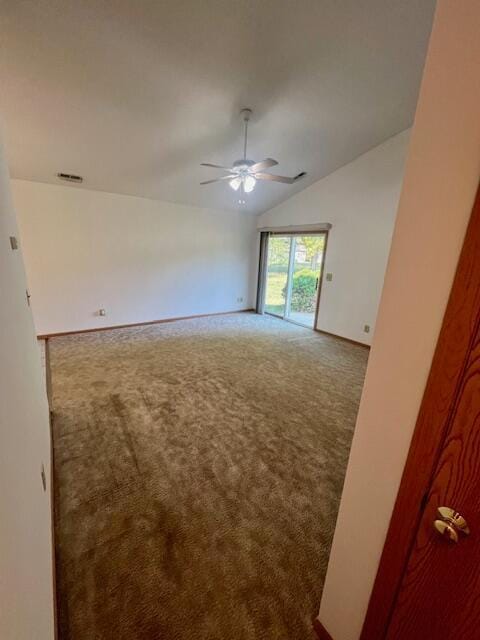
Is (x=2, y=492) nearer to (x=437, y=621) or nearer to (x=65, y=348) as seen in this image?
(x=437, y=621)

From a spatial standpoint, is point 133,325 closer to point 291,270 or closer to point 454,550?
point 291,270

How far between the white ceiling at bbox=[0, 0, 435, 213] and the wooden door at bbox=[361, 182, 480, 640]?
2.58 meters

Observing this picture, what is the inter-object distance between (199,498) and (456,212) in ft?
6.29

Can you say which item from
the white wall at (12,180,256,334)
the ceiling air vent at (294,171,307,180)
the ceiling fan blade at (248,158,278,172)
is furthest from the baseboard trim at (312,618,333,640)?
the ceiling air vent at (294,171,307,180)

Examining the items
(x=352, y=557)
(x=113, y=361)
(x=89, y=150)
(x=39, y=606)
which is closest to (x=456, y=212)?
(x=352, y=557)

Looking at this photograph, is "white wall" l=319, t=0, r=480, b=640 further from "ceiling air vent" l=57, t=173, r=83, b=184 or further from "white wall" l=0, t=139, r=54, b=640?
"ceiling air vent" l=57, t=173, r=83, b=184

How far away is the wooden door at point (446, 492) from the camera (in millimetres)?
597

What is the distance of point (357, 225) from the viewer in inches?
180

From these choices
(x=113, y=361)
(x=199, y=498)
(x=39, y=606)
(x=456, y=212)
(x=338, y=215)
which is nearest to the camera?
(x=456, y=212)

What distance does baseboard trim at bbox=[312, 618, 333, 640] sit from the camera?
43.6 inches

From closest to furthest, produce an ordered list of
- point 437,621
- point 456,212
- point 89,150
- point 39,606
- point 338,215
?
point 456,212, point 437,621, point 39,606, point 89,150, point 338,215

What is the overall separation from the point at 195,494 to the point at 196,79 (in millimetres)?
3412

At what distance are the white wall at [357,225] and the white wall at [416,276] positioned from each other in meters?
3.85

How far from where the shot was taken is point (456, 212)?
61 cm
